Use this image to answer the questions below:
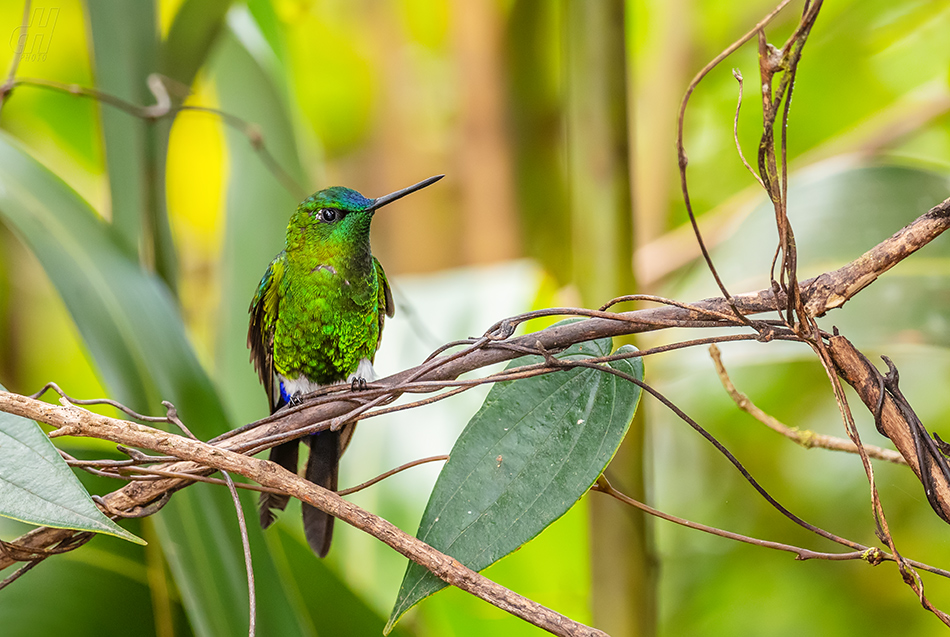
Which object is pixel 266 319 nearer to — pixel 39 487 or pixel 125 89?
pixel 125 89

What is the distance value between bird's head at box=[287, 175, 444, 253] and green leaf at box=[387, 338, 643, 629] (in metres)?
0.41

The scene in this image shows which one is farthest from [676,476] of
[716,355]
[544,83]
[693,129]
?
[716,355]

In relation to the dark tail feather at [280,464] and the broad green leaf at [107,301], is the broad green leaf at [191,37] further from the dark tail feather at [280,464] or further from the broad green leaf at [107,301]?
the dark tail feather at [280,464]

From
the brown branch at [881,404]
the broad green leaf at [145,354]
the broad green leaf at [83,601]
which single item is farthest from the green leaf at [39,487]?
the broad green leaf at [83,601]

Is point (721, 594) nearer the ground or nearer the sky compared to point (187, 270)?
nearer the ground

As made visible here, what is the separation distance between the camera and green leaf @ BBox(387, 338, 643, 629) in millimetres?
475

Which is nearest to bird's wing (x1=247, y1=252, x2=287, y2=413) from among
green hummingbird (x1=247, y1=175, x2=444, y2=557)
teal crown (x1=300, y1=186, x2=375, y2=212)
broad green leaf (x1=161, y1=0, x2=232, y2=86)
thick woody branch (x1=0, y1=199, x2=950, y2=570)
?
green hummingbird (x1=247, y1=175, x2=444, y2=557)

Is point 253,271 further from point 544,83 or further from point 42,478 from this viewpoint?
point 544,83

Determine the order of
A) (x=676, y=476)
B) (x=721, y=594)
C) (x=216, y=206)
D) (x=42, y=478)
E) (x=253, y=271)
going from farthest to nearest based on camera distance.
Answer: (x=216, y=206) < (x=676, y=476) < (x=721, y=594) < (x=253, y=271) < (x=42, y=478)

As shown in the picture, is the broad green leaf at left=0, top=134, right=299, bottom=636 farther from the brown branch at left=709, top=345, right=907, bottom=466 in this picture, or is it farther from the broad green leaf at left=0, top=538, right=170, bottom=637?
the brown branch at left=709, top=345, right=907, bottom=466

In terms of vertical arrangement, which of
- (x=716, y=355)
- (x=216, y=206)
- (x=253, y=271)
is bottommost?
(x=716, y=355)

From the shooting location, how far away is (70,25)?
6.11 ft

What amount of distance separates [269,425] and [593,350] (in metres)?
0.25

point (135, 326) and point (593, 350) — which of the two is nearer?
point (593, 350)
